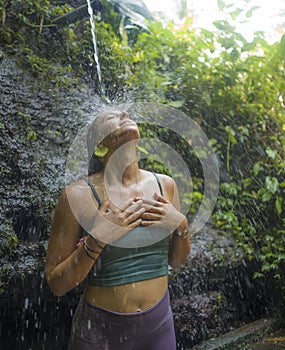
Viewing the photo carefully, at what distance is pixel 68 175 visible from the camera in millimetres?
3381

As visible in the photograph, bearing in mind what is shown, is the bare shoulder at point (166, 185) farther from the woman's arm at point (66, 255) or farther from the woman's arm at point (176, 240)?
the woman's arm at point (66, 255)

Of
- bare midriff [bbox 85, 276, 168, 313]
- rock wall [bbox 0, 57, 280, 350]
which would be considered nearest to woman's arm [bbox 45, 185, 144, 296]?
bare midriff [bbox 85, 276, 168, 313]

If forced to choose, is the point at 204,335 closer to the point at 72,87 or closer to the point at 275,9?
the point at 72,87

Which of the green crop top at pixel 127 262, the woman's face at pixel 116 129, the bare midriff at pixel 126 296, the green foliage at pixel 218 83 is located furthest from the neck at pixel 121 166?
the green foliage at pixel 218 83

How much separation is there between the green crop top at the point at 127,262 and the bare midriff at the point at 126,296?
0.02 m

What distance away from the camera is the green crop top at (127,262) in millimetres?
1792

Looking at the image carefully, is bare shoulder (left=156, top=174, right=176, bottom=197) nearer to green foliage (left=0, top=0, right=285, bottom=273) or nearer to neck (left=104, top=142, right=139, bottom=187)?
neck (left=104, top=142, right=139, bottom=187)

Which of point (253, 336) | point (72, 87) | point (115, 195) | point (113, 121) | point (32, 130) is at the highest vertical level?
point (72, 87)

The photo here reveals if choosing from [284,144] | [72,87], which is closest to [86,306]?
[72,87]

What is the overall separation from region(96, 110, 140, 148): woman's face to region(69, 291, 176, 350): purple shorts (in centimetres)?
72

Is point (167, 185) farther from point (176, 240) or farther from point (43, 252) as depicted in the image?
point (43, 252)

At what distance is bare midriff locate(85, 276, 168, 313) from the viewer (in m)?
1.78

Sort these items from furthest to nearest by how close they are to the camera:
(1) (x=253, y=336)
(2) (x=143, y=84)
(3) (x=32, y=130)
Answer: (2) (x=143, y=84) → (3) (x=32, y=130) → (1) (x=253, y=336)

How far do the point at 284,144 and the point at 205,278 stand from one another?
1879mm
